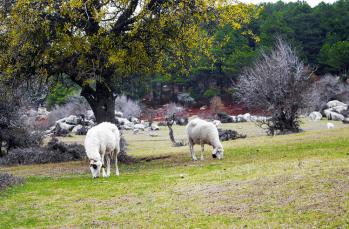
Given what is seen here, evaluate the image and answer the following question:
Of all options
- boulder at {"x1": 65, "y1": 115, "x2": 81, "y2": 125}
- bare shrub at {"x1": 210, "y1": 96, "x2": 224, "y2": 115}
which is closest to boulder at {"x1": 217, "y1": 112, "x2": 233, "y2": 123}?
bare shrub at {"x1": 210, "y1": 96, "x2": 224, "y2": 115}

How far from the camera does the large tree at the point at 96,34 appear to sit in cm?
2156

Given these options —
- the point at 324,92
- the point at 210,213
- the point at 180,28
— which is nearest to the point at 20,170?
the point at 180,28

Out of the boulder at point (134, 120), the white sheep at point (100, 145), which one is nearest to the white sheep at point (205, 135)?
the white sheep at point (100, 145)

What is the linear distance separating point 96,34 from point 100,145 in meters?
6.32

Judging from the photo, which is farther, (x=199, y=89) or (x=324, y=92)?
(x=199, y=89)

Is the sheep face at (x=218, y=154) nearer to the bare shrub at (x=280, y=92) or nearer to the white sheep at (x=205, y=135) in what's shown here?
the white sheep at (x=205, y=135)

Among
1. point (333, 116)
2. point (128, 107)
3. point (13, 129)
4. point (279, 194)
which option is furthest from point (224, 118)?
point (279, 194)

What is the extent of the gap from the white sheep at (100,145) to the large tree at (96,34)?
3441mm

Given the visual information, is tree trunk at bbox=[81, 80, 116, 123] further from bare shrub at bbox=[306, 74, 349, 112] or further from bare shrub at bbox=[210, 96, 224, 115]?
bare shrub at bbox=[210, 96, 224, 115]

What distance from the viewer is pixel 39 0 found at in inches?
829

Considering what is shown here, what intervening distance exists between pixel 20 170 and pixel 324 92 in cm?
5792

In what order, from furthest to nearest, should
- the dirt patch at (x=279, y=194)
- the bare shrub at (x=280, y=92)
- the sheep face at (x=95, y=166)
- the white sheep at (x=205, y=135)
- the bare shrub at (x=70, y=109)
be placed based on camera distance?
the bare shrub at (x=70, y=109)
the bare shrub at (x=280, y=92)
the white sheep at (x=205, y=135)
the sheep face at (x=95, y=166)
the dirt patch at (x=279, y=194)

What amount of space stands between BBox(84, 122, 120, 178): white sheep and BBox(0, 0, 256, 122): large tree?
11.3 feet

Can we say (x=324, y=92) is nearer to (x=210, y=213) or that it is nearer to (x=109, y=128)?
(x=109, y=128)
